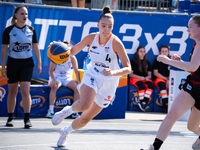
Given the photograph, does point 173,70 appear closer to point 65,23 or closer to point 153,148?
point 65,23

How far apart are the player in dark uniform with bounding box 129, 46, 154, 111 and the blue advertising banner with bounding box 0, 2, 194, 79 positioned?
320 mm

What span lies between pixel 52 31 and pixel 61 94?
6.94 ft

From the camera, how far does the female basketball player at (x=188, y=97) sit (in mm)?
3531

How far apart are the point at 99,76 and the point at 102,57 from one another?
10.5 inches

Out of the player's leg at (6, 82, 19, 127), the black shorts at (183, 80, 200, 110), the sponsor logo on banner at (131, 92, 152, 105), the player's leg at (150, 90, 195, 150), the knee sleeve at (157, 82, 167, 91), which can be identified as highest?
the black shorts at (183, 80, 200, 110)

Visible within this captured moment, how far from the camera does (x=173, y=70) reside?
25.7 ft

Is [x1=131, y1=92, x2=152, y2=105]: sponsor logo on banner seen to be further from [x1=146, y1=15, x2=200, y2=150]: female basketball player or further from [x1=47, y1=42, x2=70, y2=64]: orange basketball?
[x1=146, y1=15, x2=200, y2=150]: female basketball player

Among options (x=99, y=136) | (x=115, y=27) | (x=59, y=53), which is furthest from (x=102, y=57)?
(x=115, y=27)

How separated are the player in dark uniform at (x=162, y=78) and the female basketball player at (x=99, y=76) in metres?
4.39

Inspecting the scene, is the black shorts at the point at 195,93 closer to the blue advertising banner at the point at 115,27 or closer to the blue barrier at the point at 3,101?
the blue barrier at the point at 3,101

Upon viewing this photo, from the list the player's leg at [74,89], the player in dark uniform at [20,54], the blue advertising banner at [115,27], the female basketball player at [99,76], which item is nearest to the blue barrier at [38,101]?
the player's leg at [74,89]

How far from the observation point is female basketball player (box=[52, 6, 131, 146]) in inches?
166

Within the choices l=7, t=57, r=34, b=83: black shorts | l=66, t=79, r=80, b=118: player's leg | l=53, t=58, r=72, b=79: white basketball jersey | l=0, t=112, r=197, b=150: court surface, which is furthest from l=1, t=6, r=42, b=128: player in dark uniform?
l=53, t=58, r=72, b=79: white basketball jersey

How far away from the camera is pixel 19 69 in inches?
227
